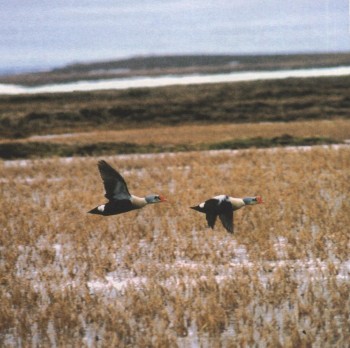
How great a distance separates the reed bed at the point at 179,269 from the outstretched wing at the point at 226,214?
23.7 inches

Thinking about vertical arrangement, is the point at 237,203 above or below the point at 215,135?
above

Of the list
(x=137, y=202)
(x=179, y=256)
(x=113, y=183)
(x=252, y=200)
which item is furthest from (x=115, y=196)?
(x=179, y=256)

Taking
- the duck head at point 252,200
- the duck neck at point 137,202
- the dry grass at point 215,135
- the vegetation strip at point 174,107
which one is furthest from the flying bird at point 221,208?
the vegetation strip at point 174,107

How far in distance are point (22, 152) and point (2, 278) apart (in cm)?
1489

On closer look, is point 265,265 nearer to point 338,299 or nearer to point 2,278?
point 338,299

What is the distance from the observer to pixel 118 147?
72.7 feet

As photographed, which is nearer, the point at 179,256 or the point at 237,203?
the point at 237,203

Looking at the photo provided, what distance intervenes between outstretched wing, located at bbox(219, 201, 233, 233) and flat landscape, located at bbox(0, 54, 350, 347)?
617 mm

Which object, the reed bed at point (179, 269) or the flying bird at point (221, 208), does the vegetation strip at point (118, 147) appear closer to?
the reed bed at point (179, 269)

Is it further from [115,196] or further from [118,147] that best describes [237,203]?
[118,147]

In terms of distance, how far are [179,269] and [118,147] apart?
50.8 feet

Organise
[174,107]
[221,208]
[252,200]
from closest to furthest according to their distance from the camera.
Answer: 1. [252,200]
2. [221,208]
3. [174,107]

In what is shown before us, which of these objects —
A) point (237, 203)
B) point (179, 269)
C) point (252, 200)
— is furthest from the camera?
point (179, 269)

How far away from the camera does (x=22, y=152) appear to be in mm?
21422
